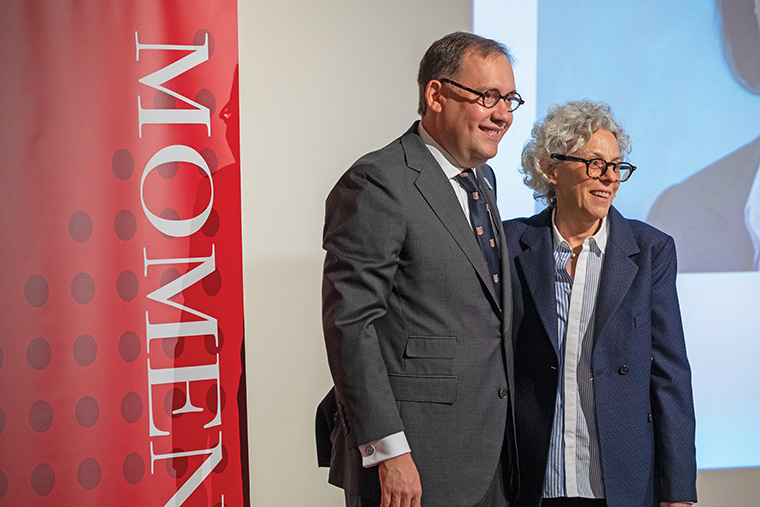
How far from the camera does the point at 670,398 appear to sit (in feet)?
6.19

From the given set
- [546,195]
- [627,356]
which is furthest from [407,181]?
[627,356]

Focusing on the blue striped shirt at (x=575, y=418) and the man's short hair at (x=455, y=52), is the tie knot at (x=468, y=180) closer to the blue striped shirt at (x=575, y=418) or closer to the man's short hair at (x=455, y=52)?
the man's short hair at (x=455, y=52)

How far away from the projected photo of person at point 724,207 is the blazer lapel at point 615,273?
1184 mm

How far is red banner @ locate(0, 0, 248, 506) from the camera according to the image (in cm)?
223

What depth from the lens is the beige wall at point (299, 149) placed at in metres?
2.58

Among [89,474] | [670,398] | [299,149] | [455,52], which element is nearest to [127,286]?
[89,474]

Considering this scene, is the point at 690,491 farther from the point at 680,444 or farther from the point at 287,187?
the point at 287,187

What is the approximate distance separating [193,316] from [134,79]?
816 millimetres

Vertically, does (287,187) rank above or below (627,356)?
above

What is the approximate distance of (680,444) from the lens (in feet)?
6.13

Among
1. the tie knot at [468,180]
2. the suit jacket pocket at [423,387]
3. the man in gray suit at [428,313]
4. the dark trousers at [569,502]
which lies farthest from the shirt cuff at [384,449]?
the tie knot at [468,180]

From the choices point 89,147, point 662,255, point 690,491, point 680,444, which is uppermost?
point 89,147

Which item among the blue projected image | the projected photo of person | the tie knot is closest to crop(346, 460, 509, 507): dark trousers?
the tie knot

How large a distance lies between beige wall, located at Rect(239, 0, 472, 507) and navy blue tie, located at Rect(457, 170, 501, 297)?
2.86ft
